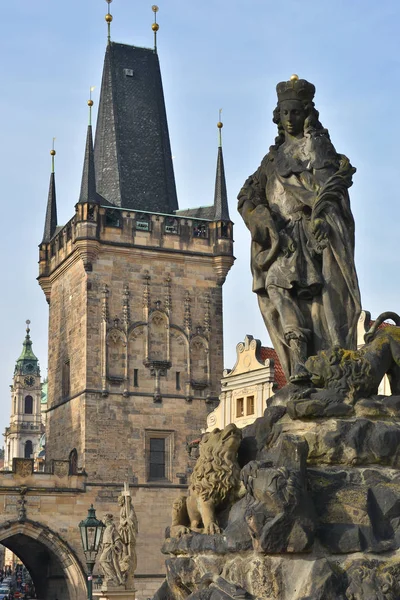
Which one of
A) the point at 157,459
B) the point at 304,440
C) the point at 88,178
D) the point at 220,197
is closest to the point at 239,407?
the point at 157,459

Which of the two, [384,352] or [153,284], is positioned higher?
[153,284]

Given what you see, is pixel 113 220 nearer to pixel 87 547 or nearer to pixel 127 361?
pixel 127 361

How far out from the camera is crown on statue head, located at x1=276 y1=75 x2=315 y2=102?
23.4 feet

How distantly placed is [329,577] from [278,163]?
8.94 ft

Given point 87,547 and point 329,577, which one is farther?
point 87,547

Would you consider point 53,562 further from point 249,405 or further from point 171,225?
point 171,225

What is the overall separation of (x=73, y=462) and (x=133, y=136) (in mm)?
12708

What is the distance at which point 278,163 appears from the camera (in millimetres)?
7219

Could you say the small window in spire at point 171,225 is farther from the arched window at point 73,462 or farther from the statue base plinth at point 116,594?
the statue base plinth at point 116,594

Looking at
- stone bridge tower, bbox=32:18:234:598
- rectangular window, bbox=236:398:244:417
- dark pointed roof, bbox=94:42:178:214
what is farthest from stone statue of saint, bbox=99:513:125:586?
dark pointed roof, bbox=94:42:178:214

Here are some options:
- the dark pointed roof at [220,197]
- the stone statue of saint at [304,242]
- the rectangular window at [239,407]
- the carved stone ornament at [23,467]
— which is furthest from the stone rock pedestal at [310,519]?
the dark pointed roof at [220,197]

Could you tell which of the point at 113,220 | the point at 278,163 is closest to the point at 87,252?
the point at 113,220

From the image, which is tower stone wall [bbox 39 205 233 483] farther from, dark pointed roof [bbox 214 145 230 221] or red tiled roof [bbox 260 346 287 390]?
red tiled roof [bbox 260 346 287 390]

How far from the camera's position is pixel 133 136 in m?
45.3
